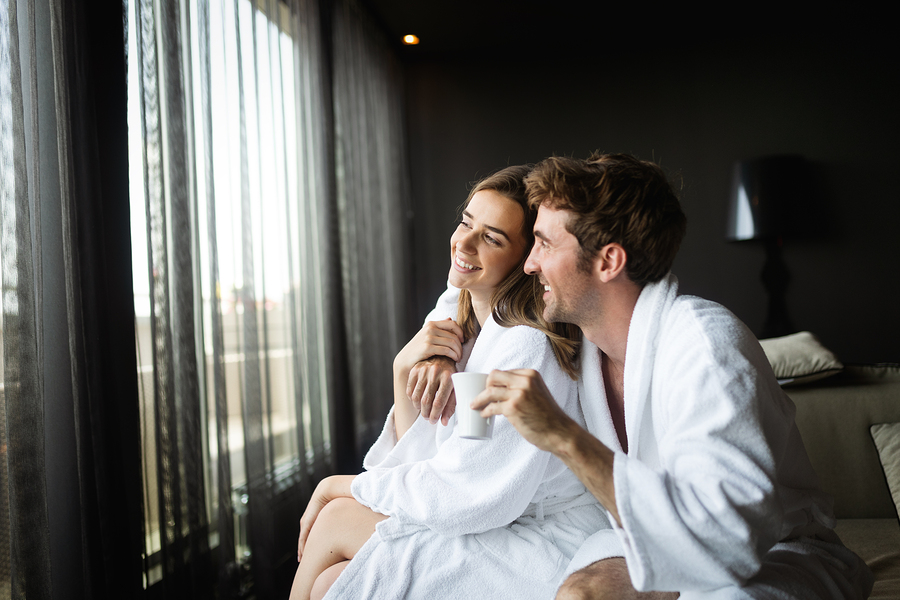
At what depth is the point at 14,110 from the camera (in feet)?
3.76

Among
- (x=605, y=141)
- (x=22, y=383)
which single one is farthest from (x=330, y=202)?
(x=605, y=141)

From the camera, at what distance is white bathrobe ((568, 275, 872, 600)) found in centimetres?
80

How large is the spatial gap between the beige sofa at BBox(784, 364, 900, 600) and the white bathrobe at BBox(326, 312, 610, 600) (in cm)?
116

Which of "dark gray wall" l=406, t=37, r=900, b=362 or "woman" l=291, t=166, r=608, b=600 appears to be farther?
"dark gray wall" l=406, t=37, r=900, b=362

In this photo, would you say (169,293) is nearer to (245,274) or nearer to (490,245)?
(245,274)

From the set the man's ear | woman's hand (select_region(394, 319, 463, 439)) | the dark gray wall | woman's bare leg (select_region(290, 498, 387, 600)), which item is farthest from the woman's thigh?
the dark gray wall

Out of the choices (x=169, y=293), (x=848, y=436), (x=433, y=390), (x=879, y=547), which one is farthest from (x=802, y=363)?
(x=169, y=293)

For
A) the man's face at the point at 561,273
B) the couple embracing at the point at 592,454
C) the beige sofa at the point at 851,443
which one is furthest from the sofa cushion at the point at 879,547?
the man's face at the point at 561,273

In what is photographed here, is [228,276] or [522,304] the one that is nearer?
[522,304]

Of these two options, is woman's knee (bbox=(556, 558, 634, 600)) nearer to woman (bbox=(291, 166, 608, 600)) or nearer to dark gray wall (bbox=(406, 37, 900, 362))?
woman (bbox=(291, 166, 608, 600))

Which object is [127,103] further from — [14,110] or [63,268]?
[63,268]

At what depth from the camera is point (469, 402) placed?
0.89m

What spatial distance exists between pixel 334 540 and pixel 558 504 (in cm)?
46

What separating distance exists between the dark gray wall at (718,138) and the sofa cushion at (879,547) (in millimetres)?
2117
